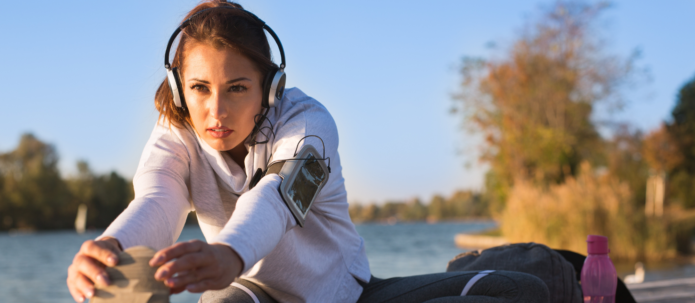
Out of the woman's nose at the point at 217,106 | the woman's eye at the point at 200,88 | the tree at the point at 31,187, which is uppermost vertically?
the woman's eye at the point at 200,88

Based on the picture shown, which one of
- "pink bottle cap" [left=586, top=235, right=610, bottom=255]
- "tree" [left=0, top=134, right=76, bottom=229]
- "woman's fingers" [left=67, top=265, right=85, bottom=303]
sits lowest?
"tree" [left=0, top=134, right=76, bottom=229]

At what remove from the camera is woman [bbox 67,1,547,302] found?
4.38 feet

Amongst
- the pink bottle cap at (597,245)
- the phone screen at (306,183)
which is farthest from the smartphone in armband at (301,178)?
the pink bottle cap at (597,245)

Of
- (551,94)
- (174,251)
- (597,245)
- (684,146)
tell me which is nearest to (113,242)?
(174,251)

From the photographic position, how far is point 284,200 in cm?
117

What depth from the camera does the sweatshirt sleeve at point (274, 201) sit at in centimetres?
97

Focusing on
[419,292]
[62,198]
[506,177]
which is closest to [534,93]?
[506,177]

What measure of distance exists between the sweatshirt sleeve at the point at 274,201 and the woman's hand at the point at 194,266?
0.15 feet

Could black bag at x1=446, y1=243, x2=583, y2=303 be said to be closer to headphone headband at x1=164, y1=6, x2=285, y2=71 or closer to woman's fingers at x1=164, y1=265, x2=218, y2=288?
headphone headband at x1=164, y1=6, x2=285, y2=71

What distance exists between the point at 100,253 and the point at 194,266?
16 centimetres

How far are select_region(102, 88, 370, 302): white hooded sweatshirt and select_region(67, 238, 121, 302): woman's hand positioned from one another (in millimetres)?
283

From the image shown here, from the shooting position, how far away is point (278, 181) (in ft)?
3.92

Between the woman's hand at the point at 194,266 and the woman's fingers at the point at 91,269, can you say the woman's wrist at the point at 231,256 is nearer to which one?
the woman's hand at the point at 194,266

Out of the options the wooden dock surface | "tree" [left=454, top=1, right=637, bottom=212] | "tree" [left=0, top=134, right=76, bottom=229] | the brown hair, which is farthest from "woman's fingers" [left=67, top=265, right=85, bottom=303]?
"tree" [left=0, top=134, right=76, bottom=229]
